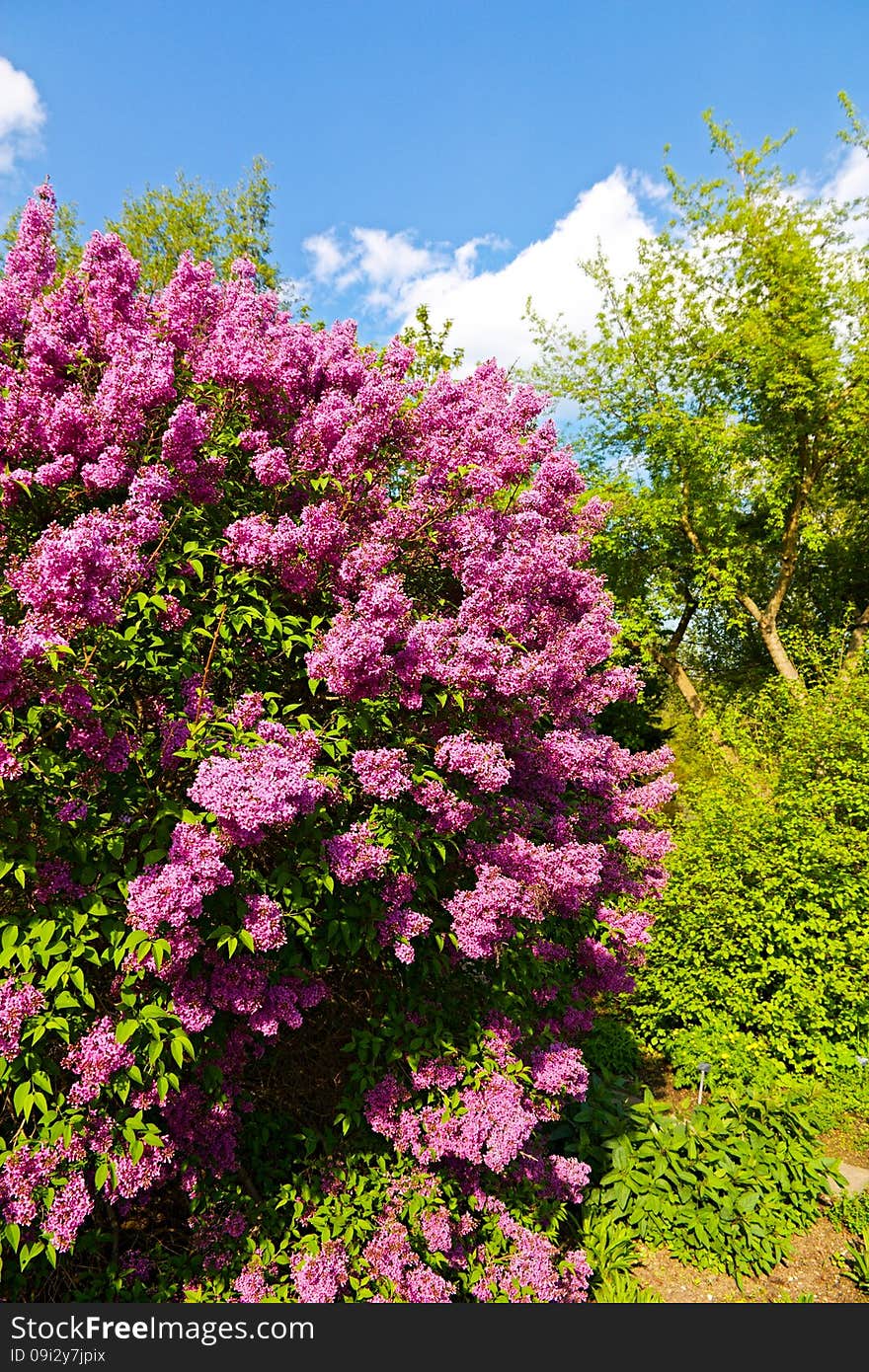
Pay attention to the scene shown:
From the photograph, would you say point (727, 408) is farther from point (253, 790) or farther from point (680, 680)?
point (253, 790)

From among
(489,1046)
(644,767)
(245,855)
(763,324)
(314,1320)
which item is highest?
(763,324)

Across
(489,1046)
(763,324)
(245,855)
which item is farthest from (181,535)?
(763,324)

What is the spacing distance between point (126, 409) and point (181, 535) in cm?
57

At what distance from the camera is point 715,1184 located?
5.66m

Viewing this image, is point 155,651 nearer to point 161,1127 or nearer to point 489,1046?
point 161,1127

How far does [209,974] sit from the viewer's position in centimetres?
302

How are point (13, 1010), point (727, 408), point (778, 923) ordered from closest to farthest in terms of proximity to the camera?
1. point (13, 1010)
2. point (778, 923)
3. point (727, 408)

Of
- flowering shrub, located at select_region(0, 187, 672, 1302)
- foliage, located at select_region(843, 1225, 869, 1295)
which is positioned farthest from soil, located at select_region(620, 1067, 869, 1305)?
flowering shrub, located at select_region(0, 187, 672, 1302)

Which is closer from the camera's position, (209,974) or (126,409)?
(209,974)

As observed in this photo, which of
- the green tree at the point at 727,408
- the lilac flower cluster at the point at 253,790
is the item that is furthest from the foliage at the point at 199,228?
the lilac flower cluster at the point at 253,790

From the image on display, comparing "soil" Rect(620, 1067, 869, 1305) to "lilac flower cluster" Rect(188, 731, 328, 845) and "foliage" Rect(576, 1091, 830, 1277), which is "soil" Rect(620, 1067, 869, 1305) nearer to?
"foliage" Rect(576, 1091, 830, 1277)

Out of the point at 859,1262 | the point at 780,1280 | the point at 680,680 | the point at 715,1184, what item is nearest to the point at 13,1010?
the point at 715,1184

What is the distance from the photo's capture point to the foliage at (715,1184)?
543 cm

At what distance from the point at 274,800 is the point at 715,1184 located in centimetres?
536
